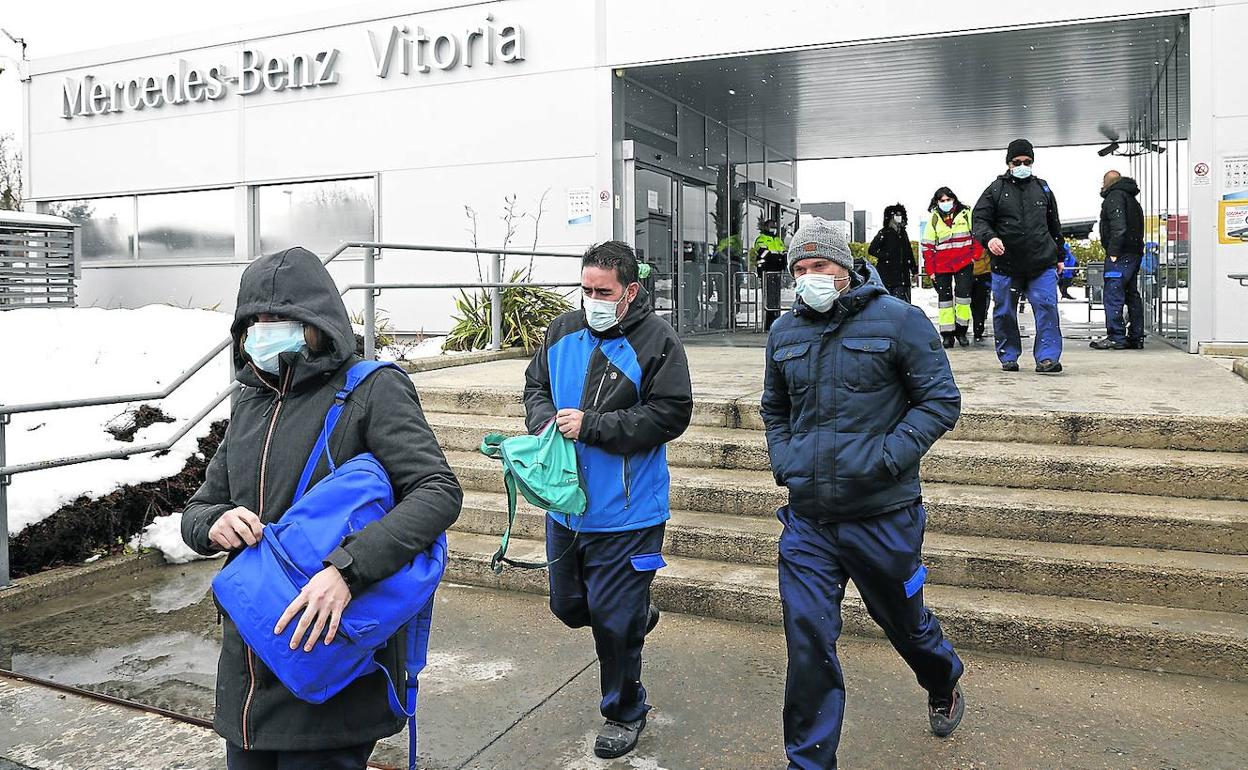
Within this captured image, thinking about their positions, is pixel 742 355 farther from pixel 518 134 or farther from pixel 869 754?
pixel 869 754

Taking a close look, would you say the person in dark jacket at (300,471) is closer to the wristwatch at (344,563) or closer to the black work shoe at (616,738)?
the wristwatch at (344,563)

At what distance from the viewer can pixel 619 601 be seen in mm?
3650

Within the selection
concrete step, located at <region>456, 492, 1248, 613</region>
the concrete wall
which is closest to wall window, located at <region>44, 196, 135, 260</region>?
the concrete wall

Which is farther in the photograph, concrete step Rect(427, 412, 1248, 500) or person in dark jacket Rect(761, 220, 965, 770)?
concrete step Rect(427, 412, 1248, 500)

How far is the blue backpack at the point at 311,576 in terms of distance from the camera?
2158 mm

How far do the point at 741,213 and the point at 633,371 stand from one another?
14.2m

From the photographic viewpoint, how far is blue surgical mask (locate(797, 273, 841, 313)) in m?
3.49

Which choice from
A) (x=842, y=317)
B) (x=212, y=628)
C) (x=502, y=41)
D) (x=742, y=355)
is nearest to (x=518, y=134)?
(x=502, y=41)

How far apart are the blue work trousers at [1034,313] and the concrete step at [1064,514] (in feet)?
9.73

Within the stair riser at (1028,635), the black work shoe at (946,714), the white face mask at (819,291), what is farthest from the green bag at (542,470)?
the stair riser at (1028,635)

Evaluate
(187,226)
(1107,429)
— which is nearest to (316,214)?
(187,226)

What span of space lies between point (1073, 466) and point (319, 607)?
4.57m

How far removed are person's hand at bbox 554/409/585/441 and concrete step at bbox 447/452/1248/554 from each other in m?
2.40

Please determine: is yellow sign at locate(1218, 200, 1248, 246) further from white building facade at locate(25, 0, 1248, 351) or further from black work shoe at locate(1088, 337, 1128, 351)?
black work shoe at locate(1088, 337, 1128, 351)
